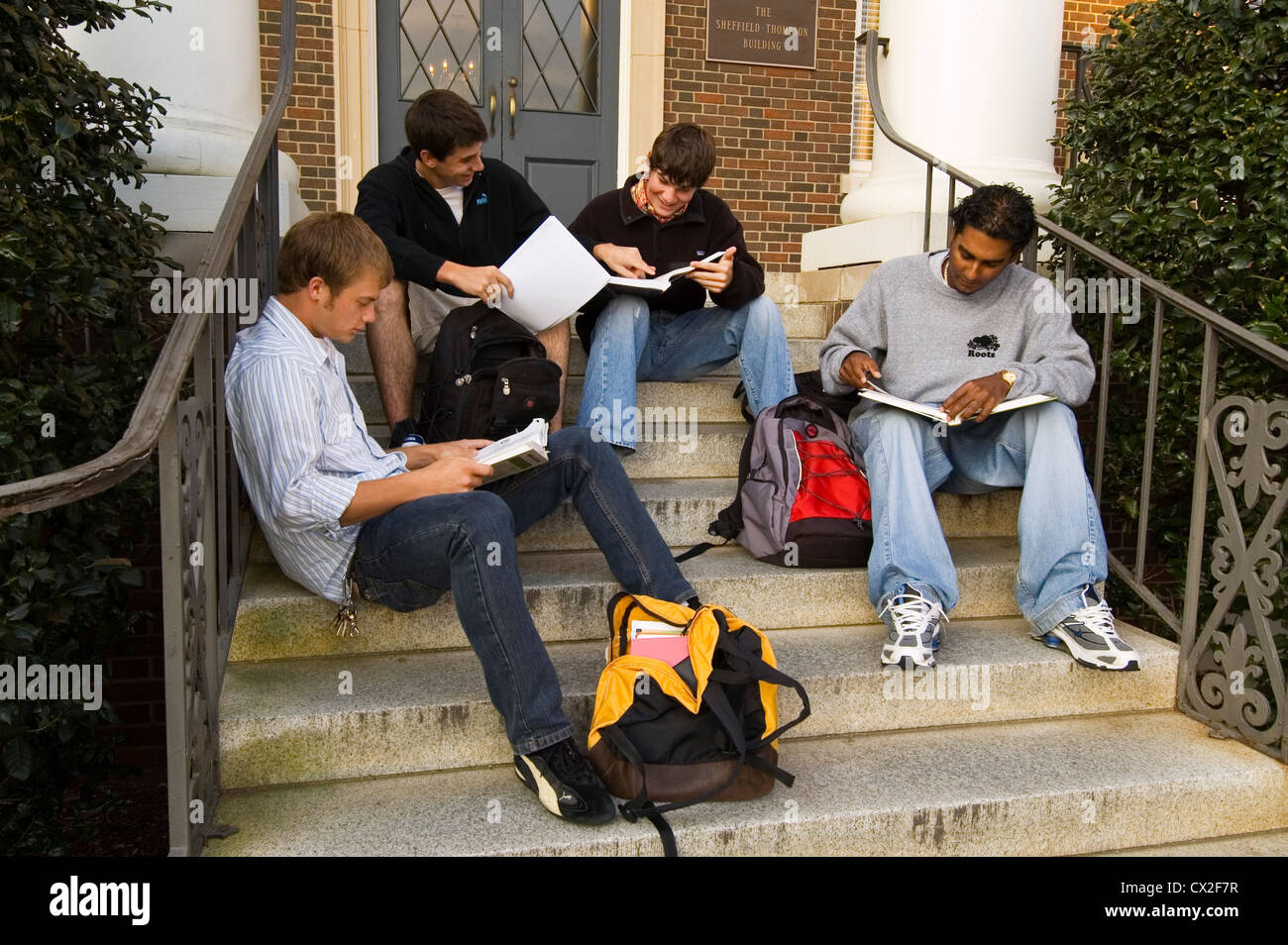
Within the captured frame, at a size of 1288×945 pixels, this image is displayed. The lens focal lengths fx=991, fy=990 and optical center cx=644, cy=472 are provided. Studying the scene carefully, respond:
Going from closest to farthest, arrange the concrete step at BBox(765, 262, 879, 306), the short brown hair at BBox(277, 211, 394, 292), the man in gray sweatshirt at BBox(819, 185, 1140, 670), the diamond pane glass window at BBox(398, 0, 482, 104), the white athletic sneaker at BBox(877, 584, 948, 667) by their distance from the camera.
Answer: the short brown hair at BBox(277, 211, 394, 292)
the white athletic sneaker at BBox(877, 584, 948, 667)
the man in gray sweatshirt at BBox(819, 185, 1140, 670)
the concrete step at BBox(765, 262, 879, 306)
the diamond pane glass window at BBox(398, 0, 482, 104)

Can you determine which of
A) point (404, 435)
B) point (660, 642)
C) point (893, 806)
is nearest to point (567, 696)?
point (660, 642)

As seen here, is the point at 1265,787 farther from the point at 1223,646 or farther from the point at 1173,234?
the point at 1173,234

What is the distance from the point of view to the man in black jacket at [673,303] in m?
3.34

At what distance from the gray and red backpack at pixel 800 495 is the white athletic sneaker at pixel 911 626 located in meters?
0.28

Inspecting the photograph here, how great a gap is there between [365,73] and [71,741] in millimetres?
4484

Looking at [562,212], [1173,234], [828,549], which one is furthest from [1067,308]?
[562,212]

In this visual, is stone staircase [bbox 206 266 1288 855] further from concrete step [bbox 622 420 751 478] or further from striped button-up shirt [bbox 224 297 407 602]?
concrete step [bbox 622 420 751 478]

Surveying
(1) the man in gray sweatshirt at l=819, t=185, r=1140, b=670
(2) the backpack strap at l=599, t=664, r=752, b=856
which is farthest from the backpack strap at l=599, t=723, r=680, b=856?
(1) the man in gray sweatshirt at l=819, t=185, r=1140, b=670

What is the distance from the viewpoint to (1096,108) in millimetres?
3689

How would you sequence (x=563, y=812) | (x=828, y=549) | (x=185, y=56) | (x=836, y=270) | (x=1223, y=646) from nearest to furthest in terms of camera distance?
(x=563, y=812) < (x=1223, y=646) < (x=828, y=549) < (x=185, y=56) < (x=836, y=270)

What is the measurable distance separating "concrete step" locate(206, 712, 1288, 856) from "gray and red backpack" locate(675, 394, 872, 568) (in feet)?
A: 2.02

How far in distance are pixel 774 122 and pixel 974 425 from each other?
410cm

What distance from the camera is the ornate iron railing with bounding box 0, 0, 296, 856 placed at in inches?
60.3

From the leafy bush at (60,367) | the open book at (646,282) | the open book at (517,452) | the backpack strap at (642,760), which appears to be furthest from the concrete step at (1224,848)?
the leafy bush at (60,367)
